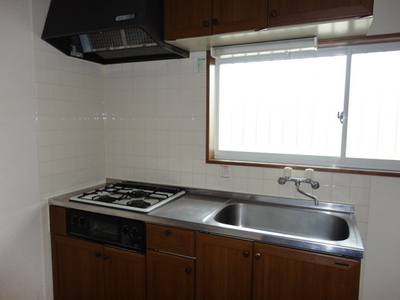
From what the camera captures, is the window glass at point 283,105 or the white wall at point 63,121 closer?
the window glass at point 283,105

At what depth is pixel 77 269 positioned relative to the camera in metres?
2.13

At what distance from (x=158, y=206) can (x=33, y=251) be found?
1.04 meters

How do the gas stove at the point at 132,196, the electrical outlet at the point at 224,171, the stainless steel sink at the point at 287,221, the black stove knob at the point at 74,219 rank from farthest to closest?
the electrical outlet at the point at 224,171
the black stove knob at the point at 74,219
the gas stove at the point at 132,196
the stainless steel sink at the point at 287,221

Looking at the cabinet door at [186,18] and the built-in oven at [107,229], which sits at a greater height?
the cabinet door at [186,18]

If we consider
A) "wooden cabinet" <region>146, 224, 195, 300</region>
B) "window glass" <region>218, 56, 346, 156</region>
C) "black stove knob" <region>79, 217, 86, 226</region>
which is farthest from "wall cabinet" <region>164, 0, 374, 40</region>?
"black stove knob" <region>79, 217, 86, 226</region>

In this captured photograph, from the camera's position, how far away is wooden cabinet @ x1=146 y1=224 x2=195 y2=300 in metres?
1.74

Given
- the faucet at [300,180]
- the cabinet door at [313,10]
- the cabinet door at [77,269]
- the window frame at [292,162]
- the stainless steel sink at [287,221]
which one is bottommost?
the cabinet door at [77,269]

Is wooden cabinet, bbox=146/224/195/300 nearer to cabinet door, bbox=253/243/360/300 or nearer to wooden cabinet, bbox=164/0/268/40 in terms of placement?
cabinet door, bbox=253/243/360/300

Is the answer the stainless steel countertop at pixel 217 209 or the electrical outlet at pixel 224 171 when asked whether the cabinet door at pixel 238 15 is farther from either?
the stainless steel countertop at pixel 217 209

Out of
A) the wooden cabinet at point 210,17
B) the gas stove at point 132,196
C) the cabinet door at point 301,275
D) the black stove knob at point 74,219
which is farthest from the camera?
the black stove knob at point 74,219

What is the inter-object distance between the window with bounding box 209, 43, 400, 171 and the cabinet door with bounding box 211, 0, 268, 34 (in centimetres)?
50

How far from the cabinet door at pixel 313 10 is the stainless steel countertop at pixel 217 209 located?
1167 millimetres

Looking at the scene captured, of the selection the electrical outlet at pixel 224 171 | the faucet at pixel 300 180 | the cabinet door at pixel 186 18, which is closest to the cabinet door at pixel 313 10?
the cabinet door at pixel 186 18

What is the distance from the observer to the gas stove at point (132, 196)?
197cm
